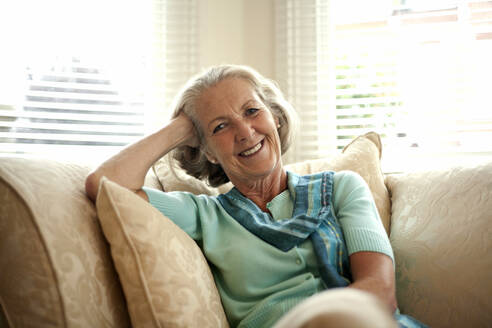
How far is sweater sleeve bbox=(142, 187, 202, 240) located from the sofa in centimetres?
16

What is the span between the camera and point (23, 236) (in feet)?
3.05

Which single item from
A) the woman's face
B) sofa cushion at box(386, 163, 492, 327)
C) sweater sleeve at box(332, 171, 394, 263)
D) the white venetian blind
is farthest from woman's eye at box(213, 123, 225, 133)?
the white venetian blind

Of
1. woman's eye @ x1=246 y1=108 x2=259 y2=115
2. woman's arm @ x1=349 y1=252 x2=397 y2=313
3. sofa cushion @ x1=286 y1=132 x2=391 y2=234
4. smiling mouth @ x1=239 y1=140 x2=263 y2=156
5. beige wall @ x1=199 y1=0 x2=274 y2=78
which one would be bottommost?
woman's arm @ x1=349 y1=252 x2=397 y2=313

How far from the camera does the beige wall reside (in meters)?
2.62

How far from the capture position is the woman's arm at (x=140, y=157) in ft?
4.13

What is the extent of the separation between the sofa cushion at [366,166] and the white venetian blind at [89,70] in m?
1.13

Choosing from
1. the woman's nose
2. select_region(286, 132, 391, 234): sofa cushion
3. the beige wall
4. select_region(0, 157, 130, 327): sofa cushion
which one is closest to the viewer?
select_region(0, 157, 130, 327): sofa cushion

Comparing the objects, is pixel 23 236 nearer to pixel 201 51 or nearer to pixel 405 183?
pixel 405 183

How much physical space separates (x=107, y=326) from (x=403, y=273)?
918 millimetres

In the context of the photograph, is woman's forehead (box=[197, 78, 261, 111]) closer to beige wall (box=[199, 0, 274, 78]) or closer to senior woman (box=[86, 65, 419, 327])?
senior woman (box=[86, 65, 419, 327])

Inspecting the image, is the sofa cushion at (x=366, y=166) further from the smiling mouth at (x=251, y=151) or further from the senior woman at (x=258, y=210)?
the smiling mouth at (x=251, y=151)

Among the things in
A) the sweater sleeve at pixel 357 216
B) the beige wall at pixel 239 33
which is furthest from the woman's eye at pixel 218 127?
the beige wall at pixel 239 33

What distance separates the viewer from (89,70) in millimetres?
2506

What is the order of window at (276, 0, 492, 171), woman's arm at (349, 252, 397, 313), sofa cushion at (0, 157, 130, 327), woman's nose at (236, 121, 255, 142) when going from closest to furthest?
sofa cushion at (0, 157, 130, 327)
woman's arm at (349, 252, 397, 313)
woman's nose at (236, 121, 255, 142)
window at (276, 0, 492, 171)
